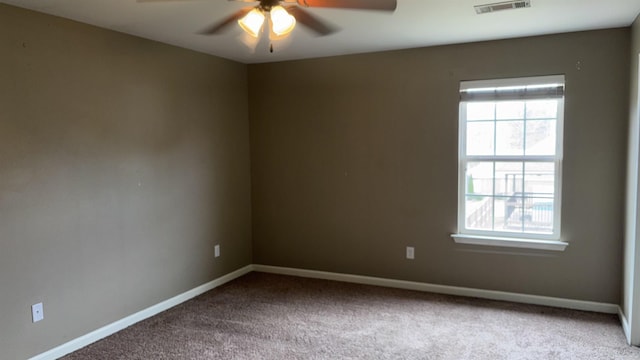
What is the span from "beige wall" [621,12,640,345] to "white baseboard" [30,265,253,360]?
3414 millimetres

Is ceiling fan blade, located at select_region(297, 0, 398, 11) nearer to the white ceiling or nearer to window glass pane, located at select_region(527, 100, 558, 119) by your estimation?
the white ceiling

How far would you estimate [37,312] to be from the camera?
288 cm

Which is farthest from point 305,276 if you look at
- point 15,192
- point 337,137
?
point 15,192

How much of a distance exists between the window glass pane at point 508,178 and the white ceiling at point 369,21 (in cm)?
108

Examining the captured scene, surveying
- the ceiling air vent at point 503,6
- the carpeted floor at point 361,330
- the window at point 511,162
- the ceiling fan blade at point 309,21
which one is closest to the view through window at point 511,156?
the window at point 511,162

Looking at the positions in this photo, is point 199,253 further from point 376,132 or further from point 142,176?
point 376,132

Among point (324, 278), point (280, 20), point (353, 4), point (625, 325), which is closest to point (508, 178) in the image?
point (625, 325)

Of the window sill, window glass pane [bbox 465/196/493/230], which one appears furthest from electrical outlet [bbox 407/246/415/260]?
window glass pane [bbox 465/196/493/230]

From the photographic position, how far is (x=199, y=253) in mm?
4246

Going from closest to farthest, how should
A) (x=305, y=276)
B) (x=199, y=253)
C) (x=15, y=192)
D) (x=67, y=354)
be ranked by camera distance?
(x=15, y=192)
(x=67, y=354)
(x=199, y=253)
(x=305, y=276)

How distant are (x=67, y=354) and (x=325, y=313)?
1.87 metres

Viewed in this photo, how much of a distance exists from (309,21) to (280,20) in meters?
0.83

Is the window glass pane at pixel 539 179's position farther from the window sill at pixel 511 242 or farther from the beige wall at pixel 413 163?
the window sill at pixel 511 242

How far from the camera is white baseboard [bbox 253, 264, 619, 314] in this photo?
3670 mm
